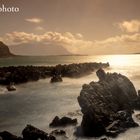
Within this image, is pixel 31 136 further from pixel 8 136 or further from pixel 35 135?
pixel 8 136

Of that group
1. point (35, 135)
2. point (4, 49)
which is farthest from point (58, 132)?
point (4, 49)

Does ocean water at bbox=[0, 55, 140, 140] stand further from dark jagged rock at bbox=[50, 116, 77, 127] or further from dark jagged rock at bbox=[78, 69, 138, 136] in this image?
dark jagged rock at bbox=[78, 69, 138, 136]

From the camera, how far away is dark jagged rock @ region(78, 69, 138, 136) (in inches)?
1041

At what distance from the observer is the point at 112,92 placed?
33.2 metres

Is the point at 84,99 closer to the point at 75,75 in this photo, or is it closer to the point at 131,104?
the point at 131,104

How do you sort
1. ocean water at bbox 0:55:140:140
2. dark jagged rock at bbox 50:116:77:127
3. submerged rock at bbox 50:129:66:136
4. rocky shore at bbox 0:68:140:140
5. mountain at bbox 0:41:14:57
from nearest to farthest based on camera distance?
rocky shore at bbox 0:68:140:140 → submerged rock at bbox 50:129:66:136 → ocean water at bbox 0:55:140:140 → dark jagged rock at bbox 50:116:77:127 → mountain at bbox 0:41:14:57

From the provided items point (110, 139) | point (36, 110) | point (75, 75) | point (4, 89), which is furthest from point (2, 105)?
point (75, 75)

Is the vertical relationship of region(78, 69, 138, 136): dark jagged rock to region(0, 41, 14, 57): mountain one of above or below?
below

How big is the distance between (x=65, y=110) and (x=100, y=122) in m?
7.54

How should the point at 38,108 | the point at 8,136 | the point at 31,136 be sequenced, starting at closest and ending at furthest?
the point at 31,136, the point at 8,136, the point at 38,108

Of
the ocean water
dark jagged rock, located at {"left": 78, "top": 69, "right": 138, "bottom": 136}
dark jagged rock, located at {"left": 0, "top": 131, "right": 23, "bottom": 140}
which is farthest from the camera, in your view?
the ocean water

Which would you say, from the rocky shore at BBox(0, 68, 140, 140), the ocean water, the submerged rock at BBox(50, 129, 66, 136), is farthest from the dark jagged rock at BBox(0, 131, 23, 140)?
the submerged rock at BBox(50, 129, 66, 136)

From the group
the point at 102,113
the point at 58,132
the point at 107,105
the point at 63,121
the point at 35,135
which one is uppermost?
the point at 107,105

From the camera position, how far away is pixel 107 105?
3020 centimetres
